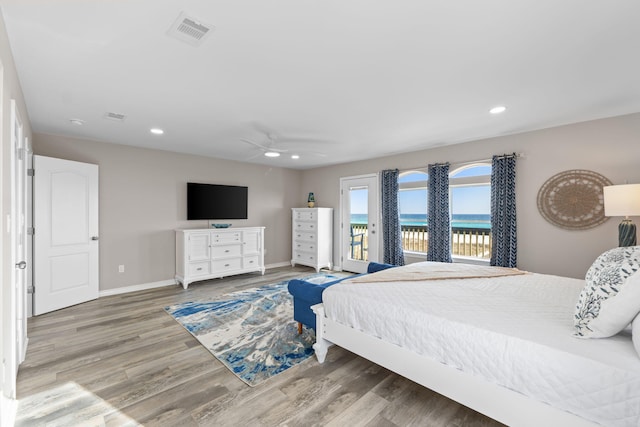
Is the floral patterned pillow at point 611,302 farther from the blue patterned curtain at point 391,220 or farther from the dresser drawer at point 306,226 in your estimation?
the dresser drawer at point 306,226

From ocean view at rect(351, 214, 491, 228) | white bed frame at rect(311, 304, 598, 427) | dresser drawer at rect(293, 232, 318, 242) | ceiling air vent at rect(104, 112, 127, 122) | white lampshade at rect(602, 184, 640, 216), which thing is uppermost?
ceiling air vent at rect(104, 112, 127, 122)

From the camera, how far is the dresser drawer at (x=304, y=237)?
242 inches

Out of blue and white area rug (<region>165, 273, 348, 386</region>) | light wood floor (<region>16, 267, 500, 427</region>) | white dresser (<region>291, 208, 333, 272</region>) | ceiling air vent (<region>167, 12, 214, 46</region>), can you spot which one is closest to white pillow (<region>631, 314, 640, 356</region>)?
light wood floor (<region>16, 267, 500, 427</region>)

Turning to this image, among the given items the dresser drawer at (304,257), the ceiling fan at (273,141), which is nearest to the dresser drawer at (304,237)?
the dresser drawer at (304,257)

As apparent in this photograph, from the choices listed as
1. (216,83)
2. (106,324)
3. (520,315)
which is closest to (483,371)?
(520,315)

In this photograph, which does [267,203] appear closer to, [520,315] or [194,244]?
[194,244]

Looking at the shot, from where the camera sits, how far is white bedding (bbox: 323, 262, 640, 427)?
1249 mm

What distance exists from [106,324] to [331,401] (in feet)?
9.33

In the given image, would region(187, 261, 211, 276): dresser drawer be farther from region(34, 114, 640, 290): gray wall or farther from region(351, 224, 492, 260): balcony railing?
region(351, 224, 492, 260): balcony railing

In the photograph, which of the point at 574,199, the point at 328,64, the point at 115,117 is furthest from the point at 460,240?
the point at 115,117

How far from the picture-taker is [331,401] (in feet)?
6.45

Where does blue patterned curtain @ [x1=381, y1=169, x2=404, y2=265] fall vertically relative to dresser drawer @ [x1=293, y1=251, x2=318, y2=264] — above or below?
above

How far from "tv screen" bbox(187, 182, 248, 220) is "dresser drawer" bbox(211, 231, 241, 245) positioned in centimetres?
49

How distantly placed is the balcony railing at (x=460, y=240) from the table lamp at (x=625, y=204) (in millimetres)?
1524
